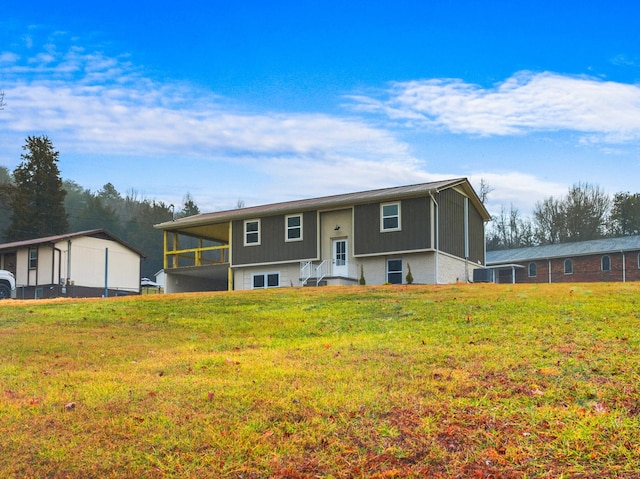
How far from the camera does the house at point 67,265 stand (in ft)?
109

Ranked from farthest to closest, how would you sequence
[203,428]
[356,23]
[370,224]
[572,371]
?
[370,224] → [356,23] → [572,371] → [203,428]

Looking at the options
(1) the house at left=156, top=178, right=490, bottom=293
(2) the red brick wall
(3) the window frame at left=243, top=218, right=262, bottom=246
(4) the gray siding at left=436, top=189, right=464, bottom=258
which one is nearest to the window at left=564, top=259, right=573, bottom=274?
(2) the red brick wall

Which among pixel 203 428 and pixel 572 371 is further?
pixel 572 371

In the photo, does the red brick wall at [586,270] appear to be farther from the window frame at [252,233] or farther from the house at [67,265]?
the house at [67,265]

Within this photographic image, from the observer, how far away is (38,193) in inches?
1937

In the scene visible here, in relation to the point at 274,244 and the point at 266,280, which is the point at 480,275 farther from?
the point at 266,280

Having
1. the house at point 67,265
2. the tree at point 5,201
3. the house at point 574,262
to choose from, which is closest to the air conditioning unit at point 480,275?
the house at point 574,262

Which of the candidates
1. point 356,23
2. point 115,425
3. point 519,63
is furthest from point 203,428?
point 519,63

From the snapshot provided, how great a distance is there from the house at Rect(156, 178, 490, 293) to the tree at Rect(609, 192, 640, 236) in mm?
28520

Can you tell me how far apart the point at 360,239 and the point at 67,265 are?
17.8m

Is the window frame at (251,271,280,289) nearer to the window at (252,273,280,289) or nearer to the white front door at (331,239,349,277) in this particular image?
the window at (252,273,280,289)

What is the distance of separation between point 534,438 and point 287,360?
3.78 metres

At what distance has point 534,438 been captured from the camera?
524 cm

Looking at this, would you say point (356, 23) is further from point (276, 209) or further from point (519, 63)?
point (276, 209)
